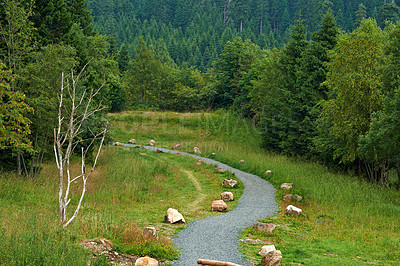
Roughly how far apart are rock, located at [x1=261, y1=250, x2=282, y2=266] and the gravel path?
602 mm

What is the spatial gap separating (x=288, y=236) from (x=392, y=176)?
75.8 ft

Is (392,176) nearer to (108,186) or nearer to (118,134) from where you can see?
(108,186)

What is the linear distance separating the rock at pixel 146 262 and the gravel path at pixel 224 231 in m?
0.81

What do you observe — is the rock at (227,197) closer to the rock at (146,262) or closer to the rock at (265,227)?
the rock at (265,227)

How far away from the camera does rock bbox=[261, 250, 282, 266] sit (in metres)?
8.97

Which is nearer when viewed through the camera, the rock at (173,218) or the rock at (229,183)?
the rock at (173,218)

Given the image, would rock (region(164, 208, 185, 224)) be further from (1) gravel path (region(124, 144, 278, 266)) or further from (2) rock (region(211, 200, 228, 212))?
(2) rock (region(211, 200, 228, 212))

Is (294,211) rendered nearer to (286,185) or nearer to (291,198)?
(291,198)

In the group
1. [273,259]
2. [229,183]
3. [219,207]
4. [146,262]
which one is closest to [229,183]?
[229,183]

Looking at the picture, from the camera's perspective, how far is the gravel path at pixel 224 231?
394 inches

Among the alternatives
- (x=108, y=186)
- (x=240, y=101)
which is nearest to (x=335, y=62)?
(x=108, y=186)

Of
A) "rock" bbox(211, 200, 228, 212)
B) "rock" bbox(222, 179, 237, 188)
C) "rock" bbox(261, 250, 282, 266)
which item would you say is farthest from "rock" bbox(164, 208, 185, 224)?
"rock" bbox(222, 179, 237, 188)

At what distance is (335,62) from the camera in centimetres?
2484

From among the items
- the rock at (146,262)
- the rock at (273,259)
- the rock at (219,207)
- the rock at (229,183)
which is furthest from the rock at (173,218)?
the rock at (229,183)
